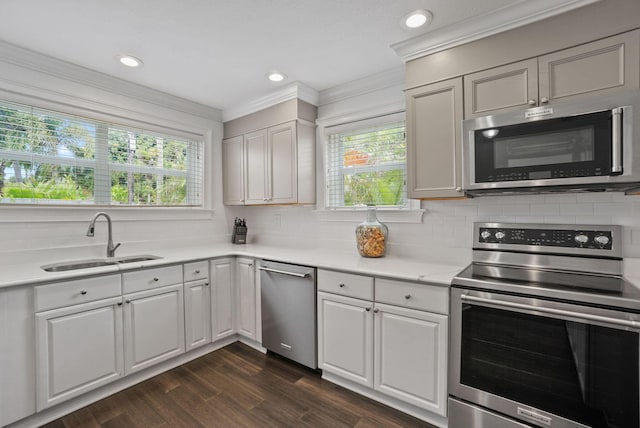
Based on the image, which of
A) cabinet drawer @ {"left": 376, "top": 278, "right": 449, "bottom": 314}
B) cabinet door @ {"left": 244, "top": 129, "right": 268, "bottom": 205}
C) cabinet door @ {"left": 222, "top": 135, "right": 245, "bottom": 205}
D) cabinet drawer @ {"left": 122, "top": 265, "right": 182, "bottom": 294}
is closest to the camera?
cabinet drawer @ {"left": 376, "top": 278, "right": 449, "bottom": 314}

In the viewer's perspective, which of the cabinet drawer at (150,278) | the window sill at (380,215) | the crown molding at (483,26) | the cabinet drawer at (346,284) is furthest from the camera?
the window sill at (380,215)

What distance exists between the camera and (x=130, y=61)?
233 centimetres

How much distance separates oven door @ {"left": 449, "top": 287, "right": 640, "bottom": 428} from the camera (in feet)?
4.12

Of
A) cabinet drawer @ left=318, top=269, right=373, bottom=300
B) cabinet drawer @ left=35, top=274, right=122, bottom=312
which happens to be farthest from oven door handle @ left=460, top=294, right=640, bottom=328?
cabinet drawer @ left=35, top=274, right=122, bottom=312

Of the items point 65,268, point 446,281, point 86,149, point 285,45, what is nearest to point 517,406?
point 446,281

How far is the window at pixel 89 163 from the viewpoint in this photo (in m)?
2.26

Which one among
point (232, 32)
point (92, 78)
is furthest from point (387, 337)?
point (92, 78)

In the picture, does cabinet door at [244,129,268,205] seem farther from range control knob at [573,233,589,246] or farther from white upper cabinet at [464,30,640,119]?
range control knob at [573,233,589,246]

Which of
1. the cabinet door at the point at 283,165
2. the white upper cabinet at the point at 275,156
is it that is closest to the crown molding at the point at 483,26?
the white upper cabinet at the point at 275,156

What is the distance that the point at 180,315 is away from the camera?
2473 mm

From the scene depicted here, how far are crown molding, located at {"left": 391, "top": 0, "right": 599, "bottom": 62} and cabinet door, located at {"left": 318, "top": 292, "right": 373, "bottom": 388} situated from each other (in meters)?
1.75

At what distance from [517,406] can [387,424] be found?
2.38 feet

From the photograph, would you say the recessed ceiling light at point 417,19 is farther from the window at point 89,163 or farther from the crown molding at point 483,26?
the window at point 89,163

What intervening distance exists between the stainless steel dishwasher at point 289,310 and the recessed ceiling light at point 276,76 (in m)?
1.60
